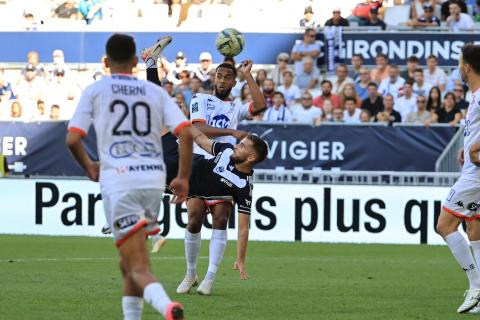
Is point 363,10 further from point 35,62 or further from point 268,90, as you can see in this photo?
point 35,62

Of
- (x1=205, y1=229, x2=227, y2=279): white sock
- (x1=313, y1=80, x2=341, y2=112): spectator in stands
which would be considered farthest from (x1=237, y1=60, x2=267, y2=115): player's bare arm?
(x1=313, y1=80, x2=341, y2=112): spectator in stands

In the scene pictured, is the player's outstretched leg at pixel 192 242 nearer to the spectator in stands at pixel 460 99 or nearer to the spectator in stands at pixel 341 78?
the spectator in stands at pixel 460 99

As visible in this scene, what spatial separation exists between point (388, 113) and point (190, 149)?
16116 millimetres

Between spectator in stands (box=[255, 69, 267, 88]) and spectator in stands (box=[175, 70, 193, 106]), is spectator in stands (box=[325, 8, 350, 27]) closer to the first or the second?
spectator in stands (box=[255, 69, 267, 88])

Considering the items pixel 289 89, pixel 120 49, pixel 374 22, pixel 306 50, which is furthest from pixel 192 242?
pixel 374 22

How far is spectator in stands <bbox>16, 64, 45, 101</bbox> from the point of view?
2772cm

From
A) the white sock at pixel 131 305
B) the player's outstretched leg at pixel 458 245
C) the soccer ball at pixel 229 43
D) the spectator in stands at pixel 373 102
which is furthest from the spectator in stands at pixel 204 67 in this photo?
the white sock at pixel 131 305

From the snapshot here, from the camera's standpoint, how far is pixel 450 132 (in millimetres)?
23125

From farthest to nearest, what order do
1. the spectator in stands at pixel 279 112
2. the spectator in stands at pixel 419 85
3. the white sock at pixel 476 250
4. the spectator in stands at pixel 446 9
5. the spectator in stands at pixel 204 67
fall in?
the spectator in stands at pixel 446 9, the spectator in stands at pixel 204 67, the spectator in stands at pixel 419 85, the spectator in stands at pixel 279 112, the white sock at pixel 476 250

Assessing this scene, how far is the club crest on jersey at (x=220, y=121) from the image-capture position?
43.9 feet

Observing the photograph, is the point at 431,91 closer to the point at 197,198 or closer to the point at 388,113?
the point at 388,113

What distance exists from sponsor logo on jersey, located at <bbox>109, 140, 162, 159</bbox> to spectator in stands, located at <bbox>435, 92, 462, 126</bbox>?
15712 mm

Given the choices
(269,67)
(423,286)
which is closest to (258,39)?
(269,67)

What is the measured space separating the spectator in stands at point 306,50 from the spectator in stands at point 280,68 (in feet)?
0.80
